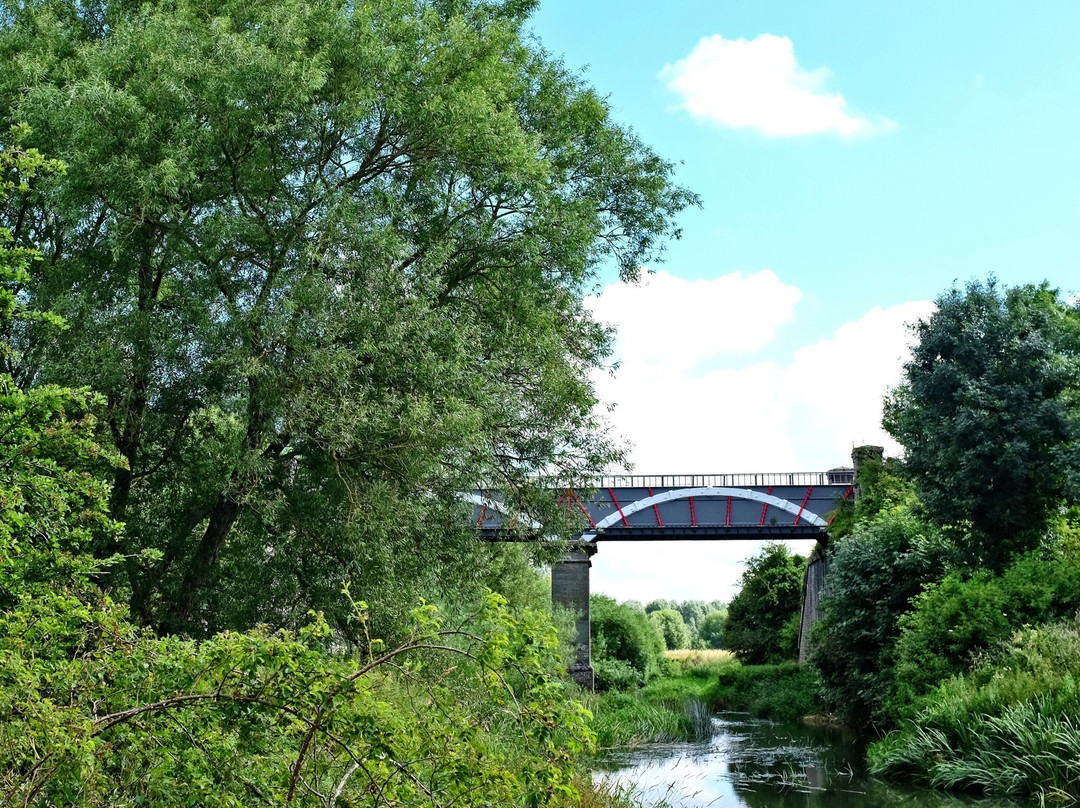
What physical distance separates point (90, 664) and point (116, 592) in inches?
245

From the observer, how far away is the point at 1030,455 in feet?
60.0

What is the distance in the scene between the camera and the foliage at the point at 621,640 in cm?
4256

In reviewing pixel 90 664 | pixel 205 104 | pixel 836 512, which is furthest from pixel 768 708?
pixel 90 664

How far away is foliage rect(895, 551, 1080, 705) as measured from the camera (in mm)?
15961

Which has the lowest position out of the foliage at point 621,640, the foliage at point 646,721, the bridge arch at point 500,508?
the foliage at point 646,721

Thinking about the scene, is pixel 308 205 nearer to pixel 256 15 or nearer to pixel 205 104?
pixel 205 104

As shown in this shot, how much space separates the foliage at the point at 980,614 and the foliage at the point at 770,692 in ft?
35.5

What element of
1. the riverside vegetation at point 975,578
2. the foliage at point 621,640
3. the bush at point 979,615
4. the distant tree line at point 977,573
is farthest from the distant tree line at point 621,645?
the bush at point 979,615

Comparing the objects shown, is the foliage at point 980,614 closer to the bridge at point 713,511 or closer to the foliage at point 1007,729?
the foliage at point 1007,729

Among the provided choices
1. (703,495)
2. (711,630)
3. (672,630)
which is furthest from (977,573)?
(711,630)

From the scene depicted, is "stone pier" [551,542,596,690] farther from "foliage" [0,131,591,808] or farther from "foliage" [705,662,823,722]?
"foliage" [0,131,591,808]

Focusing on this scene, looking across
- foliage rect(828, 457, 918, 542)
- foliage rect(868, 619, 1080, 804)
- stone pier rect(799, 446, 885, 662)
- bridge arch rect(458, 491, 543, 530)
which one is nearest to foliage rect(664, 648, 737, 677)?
stone pier rect(799, 446, 885, 662)

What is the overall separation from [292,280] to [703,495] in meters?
27.5

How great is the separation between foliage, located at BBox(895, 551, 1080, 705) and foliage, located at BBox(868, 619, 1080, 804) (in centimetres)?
61
